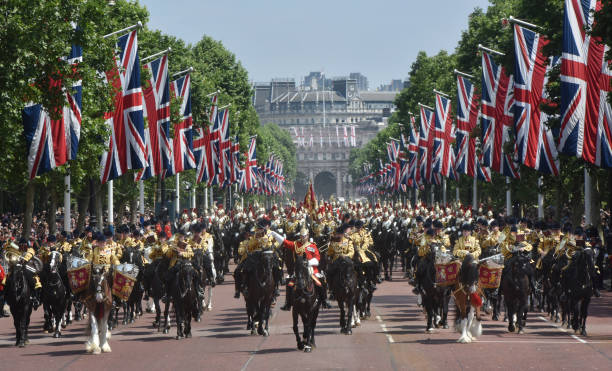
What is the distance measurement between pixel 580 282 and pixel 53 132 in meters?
14.5

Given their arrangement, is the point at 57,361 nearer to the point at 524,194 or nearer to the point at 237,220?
the point at 237,220

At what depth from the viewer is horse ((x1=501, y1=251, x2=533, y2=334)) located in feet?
80.2

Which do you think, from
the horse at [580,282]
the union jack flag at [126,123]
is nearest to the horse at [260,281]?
the horse at [580,282]

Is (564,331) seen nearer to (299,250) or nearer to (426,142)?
(299,250)

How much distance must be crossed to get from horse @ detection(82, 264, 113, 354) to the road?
1.09 feet

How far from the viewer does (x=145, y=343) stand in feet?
76.7

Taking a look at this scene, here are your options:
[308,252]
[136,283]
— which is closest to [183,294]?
[308,252]

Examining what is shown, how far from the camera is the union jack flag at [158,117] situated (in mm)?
40750

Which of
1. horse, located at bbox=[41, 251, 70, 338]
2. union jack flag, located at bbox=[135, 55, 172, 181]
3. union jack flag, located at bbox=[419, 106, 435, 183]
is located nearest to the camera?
horse, located at bbox=[41, 251, 70, 338]

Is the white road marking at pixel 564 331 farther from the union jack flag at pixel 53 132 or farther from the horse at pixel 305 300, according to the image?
the union jack flag at pixel 53 132

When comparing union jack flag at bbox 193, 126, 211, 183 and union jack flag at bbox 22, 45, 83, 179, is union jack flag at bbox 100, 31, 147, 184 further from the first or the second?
union jack flag at bbox 193, 126, 211, 183

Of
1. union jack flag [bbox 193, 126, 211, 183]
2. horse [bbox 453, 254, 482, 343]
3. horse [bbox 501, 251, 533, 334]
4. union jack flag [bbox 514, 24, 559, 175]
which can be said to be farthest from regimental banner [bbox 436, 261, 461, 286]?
union jack flag [bbox 193, 126, 211, 183]

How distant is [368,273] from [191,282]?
15.8 ft

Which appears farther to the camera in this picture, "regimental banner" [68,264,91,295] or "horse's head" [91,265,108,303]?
"regimental banner" [68,264,91,295]
